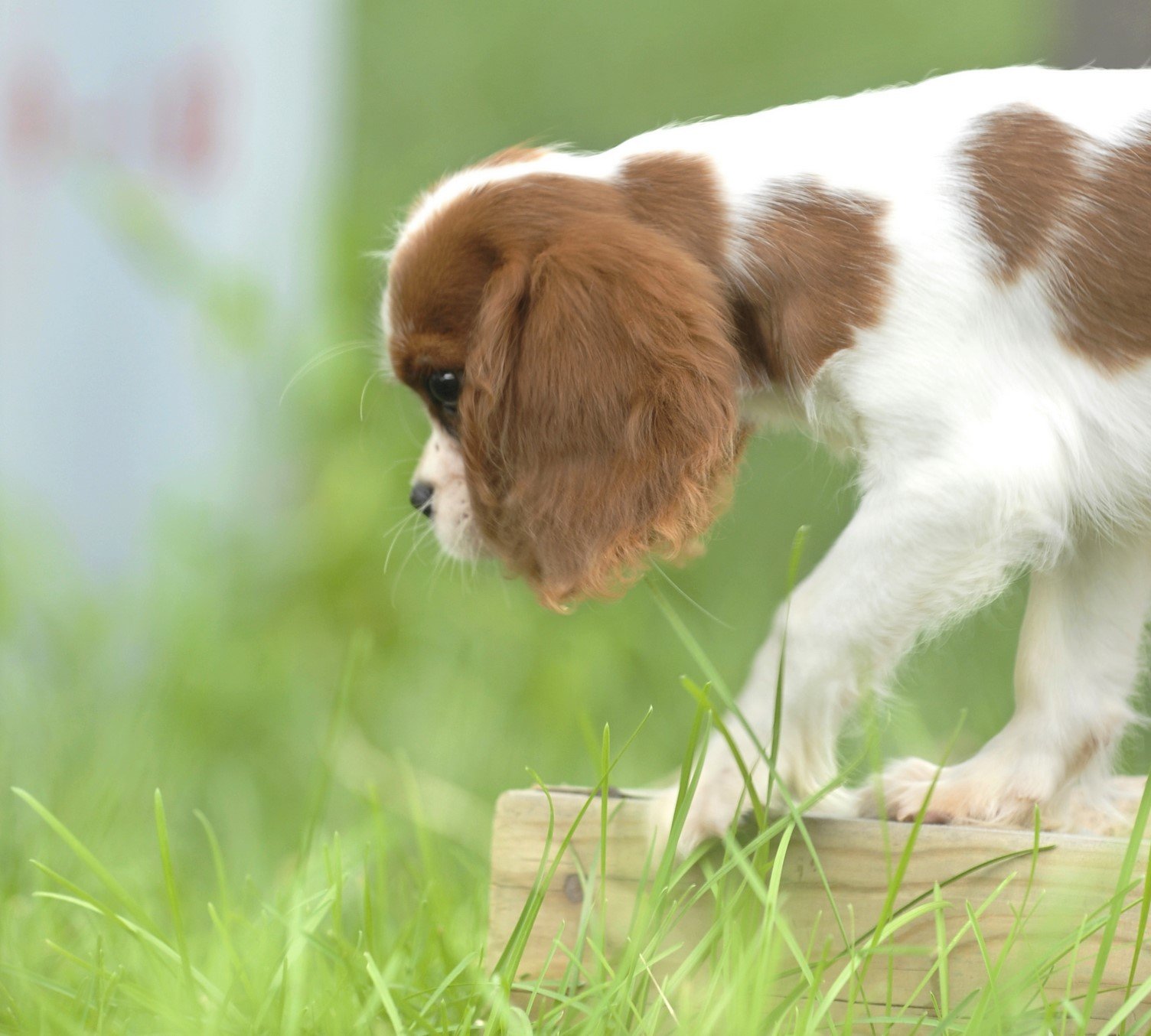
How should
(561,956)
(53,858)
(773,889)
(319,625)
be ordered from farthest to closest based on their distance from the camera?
(319,625) → (53,858) → (561,956) → (773,889)

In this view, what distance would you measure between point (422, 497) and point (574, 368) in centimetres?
35

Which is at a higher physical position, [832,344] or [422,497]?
[832,344]

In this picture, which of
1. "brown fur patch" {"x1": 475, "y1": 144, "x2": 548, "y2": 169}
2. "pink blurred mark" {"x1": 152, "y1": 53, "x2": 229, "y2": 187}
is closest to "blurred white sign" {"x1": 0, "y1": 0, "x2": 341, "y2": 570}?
"pink blurred mark" {"x1": 152, "y1": 53, "x2": 229, "y2": 187}

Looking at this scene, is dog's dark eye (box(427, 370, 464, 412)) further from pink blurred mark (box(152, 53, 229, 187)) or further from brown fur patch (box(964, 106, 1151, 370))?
pink blurred mark (box(152, 53, 229, 187))

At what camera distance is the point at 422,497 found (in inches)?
72.6

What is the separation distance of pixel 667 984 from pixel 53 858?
4.31ft

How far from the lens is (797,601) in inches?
62.8

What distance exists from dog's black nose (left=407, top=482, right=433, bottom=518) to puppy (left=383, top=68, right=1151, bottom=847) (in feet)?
0.40

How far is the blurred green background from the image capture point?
2.98 m

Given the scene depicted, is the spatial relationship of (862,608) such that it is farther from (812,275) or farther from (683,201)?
(683,201)

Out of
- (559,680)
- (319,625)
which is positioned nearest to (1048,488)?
(559,680)

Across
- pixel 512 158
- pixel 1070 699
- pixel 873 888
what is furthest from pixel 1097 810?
pixel 512 158

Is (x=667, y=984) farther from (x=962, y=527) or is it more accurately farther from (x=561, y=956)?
(x=962, y=527)

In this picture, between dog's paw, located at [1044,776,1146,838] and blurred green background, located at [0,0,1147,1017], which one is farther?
blurred green background, located at [0,0,1147,1017]
